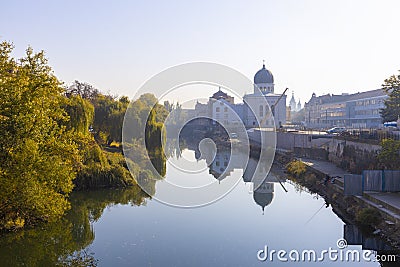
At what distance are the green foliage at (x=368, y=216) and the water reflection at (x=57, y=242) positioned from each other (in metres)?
6.68

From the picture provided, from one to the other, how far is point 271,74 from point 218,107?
45.0 ft

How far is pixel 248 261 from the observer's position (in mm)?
8703

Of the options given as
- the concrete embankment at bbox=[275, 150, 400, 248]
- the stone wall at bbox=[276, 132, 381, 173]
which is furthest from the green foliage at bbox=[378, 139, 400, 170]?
the concrete embankment at bbox=[275, 150, 400, 248]

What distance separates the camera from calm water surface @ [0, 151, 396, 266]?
8875 millimetres

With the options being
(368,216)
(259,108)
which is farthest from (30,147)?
(259,108)

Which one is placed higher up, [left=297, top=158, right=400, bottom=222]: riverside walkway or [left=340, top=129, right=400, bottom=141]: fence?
[left=340, top=129, right=400, bottom=141]: fence

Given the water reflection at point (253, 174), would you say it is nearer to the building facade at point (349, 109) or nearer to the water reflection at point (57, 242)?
the water reflection at point (57, 242)

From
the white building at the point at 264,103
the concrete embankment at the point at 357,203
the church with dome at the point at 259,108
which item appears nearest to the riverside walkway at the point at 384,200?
the concrete embankment at the point at 357,203

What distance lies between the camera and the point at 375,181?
12070 mm

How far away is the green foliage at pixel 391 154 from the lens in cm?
1262

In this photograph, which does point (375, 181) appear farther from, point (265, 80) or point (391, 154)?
point (265, 80)

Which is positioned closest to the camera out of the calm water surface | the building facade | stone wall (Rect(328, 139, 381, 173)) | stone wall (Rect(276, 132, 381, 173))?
the calm water surface

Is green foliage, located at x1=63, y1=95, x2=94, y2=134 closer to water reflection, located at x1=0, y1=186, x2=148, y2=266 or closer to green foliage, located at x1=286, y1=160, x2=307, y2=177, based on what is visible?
water reflection, located at x1=0, y1=186, x2=148, y2=266
